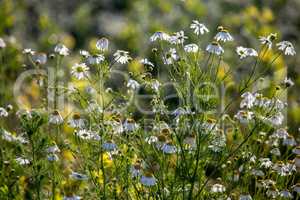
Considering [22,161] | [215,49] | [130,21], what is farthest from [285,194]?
[130,21]

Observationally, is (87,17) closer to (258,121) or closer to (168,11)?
(168,11)

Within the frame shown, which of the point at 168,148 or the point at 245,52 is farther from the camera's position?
the point at 245,52

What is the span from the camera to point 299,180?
4.92m

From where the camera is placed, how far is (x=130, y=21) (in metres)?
10.1

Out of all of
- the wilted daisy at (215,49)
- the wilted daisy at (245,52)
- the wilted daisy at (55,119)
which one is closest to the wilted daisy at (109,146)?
the wilted daisy at (55,119)

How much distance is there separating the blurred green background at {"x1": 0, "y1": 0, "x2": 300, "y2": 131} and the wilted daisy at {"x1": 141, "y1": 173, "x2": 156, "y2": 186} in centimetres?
431

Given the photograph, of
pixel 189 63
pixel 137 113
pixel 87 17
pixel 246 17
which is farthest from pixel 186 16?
pixel 189 63

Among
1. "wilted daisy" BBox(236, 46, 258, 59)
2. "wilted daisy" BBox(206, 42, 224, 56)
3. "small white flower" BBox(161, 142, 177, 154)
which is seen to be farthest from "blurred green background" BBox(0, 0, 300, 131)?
"small white flower" BBox(161, 142, 177, 154)

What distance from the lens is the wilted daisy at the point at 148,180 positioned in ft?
11.7

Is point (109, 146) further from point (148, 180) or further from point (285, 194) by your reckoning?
point (285, 194)

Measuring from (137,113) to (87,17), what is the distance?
12.4ft

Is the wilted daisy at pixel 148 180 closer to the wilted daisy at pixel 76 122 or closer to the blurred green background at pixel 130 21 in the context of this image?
the wilted daisy at pixel 76 122

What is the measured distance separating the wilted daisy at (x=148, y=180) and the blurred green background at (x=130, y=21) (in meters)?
4.31

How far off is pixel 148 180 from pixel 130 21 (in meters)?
6.71
